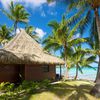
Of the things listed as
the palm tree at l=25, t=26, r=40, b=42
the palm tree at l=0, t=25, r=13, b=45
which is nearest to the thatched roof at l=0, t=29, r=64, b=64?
the palm tree at l=0, t=25, r=13, b=45

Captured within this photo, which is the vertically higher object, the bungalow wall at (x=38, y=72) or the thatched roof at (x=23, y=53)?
the thatched roof at (x=23, y=53)

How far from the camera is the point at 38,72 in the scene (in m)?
19.3

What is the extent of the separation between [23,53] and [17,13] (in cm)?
1589

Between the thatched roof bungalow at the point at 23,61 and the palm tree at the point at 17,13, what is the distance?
41.9 feet

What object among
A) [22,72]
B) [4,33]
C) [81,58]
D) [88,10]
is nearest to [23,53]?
[22,72]

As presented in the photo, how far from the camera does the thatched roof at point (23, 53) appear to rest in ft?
52.1

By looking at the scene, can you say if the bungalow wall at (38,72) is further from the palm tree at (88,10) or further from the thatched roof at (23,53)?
the palm tree at (88,10)

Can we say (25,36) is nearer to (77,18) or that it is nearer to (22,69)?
(22,69)

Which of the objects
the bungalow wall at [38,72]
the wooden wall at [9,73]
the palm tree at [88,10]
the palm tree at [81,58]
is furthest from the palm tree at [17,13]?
the palm tree at [88,10]

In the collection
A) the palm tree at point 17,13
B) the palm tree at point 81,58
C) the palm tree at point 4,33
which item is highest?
the palm tree at point 17,13

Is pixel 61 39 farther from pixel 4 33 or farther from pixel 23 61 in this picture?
pixel 4 33

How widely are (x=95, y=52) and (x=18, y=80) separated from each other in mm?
11670

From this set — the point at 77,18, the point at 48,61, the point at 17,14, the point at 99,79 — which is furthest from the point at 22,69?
the point at 17,14

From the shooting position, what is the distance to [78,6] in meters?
14.1
